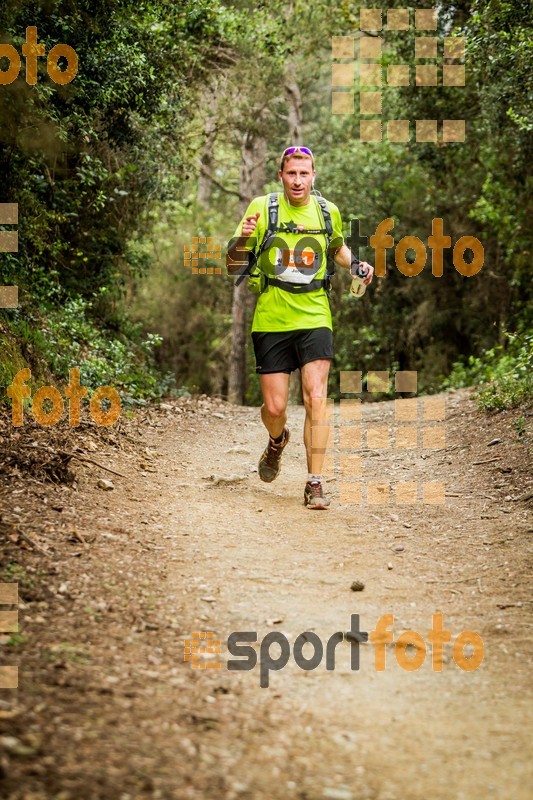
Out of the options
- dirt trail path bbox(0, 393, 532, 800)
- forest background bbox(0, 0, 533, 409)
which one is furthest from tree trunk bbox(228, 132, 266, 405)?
dirt trail path bbox(0, 393, 532, 800)

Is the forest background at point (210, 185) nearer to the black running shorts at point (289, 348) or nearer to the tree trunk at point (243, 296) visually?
the tree trunk at point (243, 296)

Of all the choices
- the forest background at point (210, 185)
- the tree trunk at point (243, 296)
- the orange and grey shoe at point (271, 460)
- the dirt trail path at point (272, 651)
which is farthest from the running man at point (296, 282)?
the tree trunk at point (243, 296)

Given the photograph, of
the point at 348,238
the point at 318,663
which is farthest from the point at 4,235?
the point at 348,238

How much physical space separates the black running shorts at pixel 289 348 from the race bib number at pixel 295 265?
0.40 metres

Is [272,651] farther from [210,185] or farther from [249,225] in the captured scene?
[210,185]

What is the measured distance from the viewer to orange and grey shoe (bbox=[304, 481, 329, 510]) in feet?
20.2

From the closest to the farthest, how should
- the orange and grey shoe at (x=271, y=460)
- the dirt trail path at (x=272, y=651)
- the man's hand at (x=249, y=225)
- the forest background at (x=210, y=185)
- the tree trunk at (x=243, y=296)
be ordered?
the dirt trail path at (x=272, y=651) → the man's hand at (x=249, y=225) → the orange and grey shoe at (x=271, y=460) → the forest background at (x=210, y=185) → the tree trunk at (x=243, y=296)

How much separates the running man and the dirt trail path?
2.64 ft

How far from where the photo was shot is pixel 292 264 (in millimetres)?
6059

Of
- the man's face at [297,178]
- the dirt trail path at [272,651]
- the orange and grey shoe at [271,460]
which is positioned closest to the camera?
the dirt trail path at [272,651]

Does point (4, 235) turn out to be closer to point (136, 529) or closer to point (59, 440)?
point (59, 440)

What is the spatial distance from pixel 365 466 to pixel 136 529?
342cm

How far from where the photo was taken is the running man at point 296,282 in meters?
5.97

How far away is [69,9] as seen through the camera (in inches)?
328
